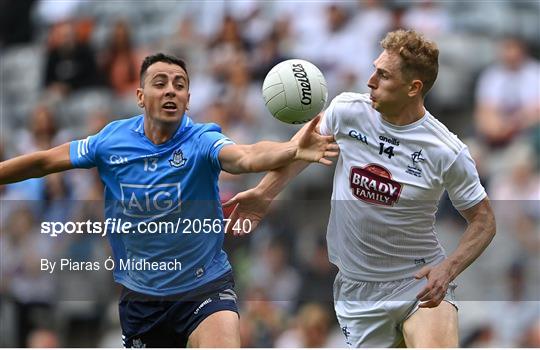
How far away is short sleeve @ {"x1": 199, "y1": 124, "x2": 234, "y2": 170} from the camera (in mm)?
7430

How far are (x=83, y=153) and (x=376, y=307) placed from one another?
2.06 metres

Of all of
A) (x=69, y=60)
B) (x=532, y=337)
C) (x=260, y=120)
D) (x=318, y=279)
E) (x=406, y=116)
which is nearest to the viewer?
(x=406, y=116)

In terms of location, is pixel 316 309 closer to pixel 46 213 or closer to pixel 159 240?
pixel 46 213

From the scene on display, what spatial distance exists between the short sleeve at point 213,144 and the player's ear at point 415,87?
3.69ft

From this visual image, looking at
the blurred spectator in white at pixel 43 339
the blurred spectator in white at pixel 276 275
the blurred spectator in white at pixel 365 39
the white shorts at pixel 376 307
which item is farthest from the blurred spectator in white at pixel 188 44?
the white shorts at pixel 376 307

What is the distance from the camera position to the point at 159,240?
7.61 metres

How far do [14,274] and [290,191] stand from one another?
2881mm

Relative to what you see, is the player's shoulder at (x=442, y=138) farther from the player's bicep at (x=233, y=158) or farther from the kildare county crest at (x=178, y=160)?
the kildare county crest at (x=178, y=160)

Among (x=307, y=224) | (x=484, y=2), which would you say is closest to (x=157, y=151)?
(x=307, y=224)

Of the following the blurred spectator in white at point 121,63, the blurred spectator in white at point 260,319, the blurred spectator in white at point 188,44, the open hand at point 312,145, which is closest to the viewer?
the open hand at point 312,145

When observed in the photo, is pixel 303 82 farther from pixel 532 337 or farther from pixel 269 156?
pixel 532 337

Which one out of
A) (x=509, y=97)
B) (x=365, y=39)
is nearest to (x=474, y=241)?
(x=509, y=97)

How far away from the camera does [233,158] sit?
725 cm

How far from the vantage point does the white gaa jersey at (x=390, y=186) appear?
24.3 feet
